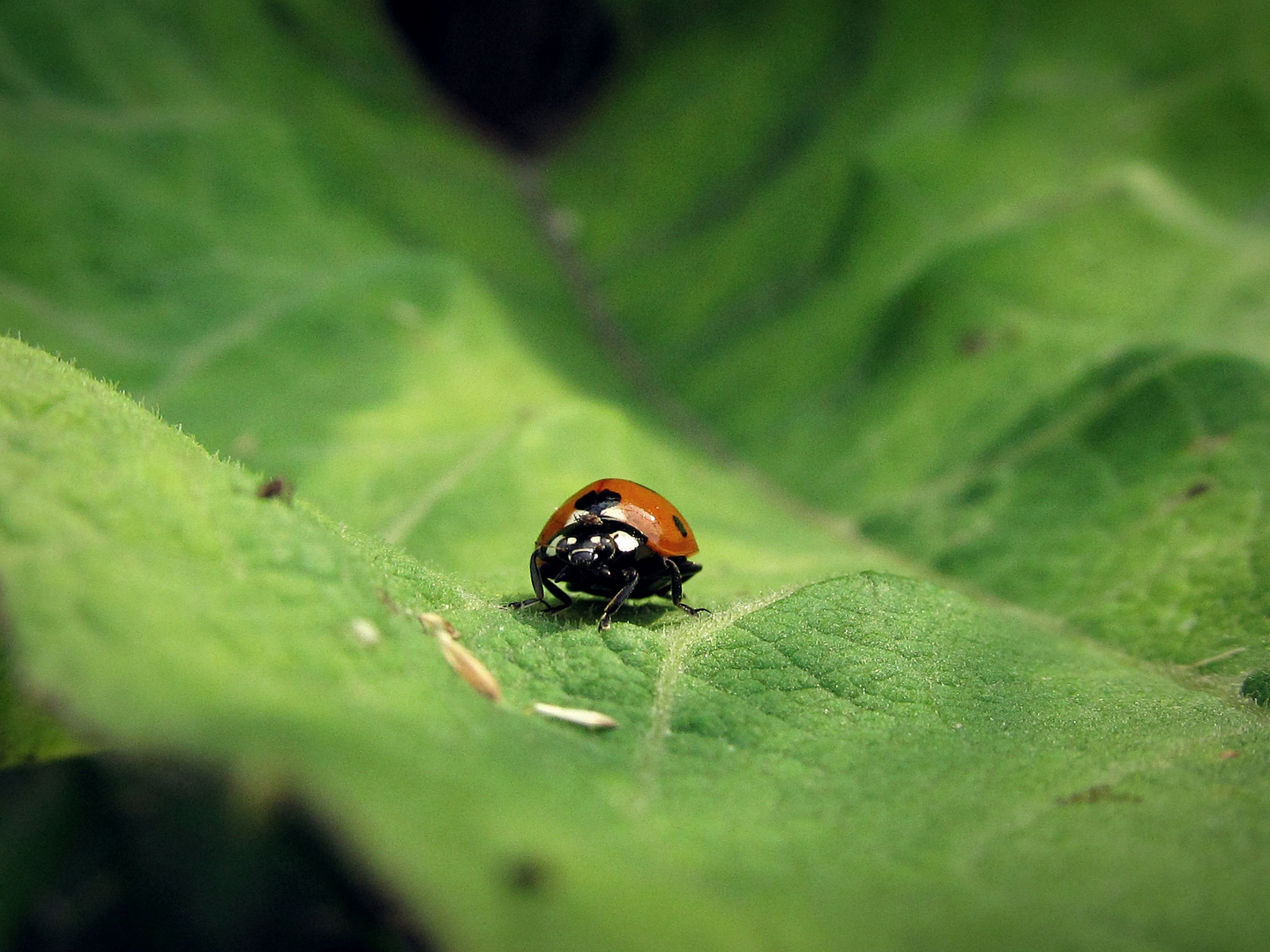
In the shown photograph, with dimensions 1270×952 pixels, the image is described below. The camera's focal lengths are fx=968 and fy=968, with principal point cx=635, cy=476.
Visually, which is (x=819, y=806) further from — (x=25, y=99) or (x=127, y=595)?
(x=25, y=99)

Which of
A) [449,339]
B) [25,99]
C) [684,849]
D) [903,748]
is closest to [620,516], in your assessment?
[903,748]

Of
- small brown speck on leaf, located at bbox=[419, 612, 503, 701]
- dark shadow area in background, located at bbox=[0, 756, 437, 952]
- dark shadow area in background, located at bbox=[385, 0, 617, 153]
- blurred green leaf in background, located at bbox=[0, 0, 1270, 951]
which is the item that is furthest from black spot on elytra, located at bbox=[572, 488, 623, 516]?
dark shadow area in background, located at bbox=[385, 0, 617, 153]

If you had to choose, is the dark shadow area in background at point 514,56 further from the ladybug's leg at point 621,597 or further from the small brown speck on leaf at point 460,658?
the small brown speck on leaf at point 460,658

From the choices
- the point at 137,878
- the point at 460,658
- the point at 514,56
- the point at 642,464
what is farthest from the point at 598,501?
the point at 514,56

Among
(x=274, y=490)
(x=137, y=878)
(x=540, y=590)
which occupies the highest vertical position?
(x=540, y=590)

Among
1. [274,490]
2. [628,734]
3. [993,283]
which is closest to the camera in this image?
[274,490]

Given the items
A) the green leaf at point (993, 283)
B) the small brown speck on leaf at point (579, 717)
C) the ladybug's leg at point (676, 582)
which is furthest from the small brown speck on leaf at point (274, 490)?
the green leaf at point (993, 283)

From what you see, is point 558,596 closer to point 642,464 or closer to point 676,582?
point 676,582
